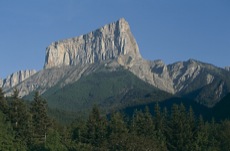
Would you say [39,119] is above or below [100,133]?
above

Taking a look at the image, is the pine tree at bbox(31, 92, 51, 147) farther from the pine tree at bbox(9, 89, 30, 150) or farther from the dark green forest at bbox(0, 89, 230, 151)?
the pine tree at bbox(9, 89, 30, 150)

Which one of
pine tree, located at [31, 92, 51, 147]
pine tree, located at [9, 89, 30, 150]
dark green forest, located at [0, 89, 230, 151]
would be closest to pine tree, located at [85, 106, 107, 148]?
dark green forest, located at [0, 89, 230, 151]

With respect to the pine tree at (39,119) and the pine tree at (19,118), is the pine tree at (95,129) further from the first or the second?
the pine tree at (19,118)

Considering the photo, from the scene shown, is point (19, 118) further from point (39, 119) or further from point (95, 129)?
point (95, 129)

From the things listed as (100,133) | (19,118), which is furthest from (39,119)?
(100,133)

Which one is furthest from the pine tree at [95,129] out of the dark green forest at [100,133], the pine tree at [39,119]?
the pine tree at [39,119]

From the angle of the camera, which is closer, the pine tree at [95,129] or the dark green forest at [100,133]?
the dark green forest at [100,133]

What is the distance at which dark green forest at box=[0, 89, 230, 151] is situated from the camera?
3900 inches

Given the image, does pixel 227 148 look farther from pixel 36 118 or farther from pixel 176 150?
pixel 36 118

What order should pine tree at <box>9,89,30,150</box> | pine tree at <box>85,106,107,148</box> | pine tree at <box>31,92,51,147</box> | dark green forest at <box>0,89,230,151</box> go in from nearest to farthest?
1. dark green forest at <box>0,89,230,151</box>
2. pine tree at <box>9,89,30,150</box>
3. pine tree at <box>31,92,51,147</box>
4. pine tree at <box>85,106,107,148</box>

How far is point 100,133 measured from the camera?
129 m

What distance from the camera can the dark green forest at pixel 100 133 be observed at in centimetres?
9906

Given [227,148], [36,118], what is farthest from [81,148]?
[227,148]

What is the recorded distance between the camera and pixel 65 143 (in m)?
113
